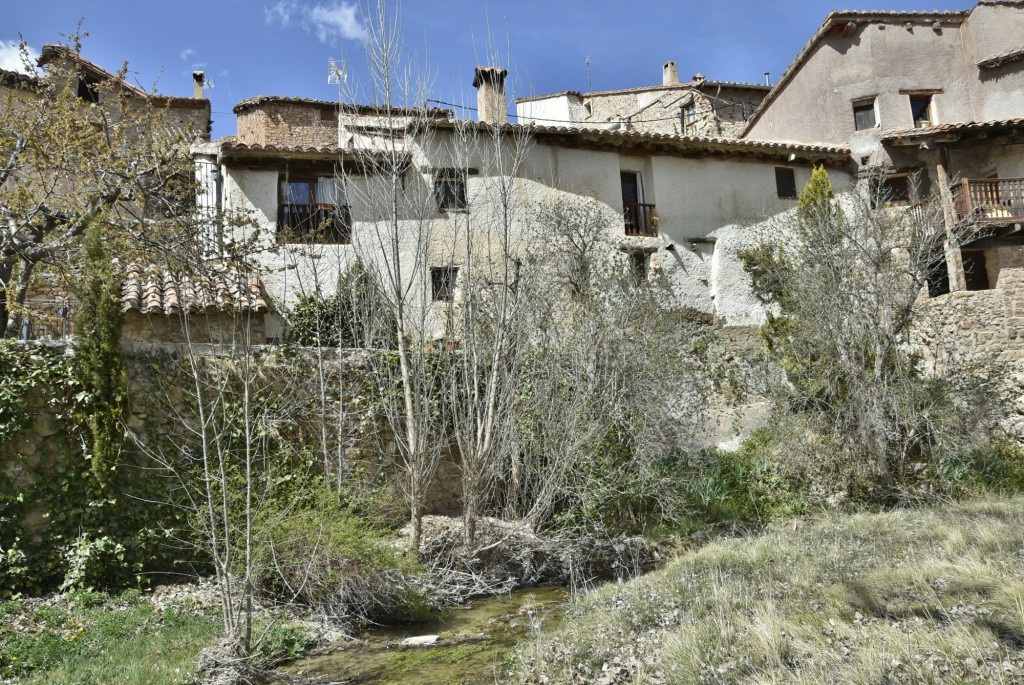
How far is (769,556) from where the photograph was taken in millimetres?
9438

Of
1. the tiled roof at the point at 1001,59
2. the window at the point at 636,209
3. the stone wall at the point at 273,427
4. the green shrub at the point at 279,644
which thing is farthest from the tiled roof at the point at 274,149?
the tiled roof at the point at 1001,59

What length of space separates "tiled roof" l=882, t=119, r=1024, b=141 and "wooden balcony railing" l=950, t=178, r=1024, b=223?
155cm

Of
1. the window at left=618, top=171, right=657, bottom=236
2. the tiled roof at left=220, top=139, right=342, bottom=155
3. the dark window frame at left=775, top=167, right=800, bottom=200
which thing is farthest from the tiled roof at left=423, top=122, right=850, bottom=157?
the tiled roof at left=220, top=139, right=342, bottom=155

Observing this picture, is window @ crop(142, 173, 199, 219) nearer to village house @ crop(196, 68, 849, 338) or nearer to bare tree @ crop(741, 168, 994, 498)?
village house @ crop(196, 68, 849, 338)

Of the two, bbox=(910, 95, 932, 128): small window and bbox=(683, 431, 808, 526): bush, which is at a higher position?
bbox=(910, 95, 932, 128): small window

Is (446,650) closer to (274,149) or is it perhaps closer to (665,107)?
(274,149)

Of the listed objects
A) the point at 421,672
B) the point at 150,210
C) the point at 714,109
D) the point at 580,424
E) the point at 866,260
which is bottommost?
the point at 421,672

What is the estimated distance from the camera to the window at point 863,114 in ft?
74.8

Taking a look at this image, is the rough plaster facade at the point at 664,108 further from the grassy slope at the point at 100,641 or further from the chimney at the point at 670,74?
the grassy slope at the point at 100,641

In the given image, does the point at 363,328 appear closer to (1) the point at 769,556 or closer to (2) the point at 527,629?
(2) the point at 527,629

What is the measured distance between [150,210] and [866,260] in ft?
47.8

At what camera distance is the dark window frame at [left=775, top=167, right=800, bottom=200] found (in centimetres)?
2127

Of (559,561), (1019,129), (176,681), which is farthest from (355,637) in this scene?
(1019,129)

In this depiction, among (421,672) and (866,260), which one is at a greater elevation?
(866,260)
